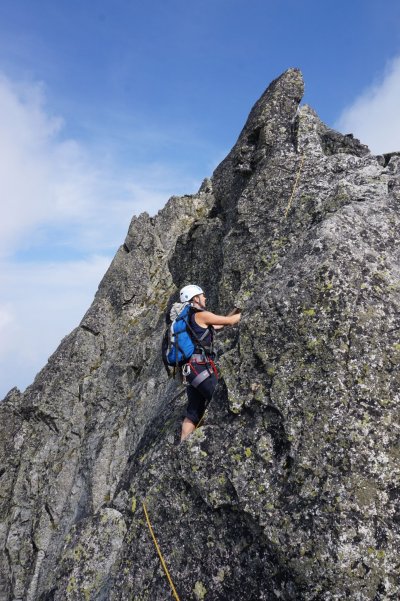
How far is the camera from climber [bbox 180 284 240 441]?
454 inches

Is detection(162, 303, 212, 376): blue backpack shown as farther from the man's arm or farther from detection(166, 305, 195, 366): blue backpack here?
the man's arm

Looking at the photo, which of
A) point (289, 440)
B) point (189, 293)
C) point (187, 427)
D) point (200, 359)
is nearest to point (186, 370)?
point (200, 359)

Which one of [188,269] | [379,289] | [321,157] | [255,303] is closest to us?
[379,289]

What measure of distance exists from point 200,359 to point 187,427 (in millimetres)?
1698

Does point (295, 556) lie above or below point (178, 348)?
below

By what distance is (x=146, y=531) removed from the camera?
10000 millimetres

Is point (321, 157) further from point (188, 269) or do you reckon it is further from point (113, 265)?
point (113, 265)

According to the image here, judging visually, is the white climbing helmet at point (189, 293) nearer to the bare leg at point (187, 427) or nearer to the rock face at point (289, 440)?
the rock face at point (289, 440)

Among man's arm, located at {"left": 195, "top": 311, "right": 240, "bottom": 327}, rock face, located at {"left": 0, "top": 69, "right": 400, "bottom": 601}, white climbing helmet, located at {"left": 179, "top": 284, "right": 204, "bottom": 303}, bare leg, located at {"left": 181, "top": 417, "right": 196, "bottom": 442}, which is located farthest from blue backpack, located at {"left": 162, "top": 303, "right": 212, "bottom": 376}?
bare leg, located at {"left": 181, "top": 417, "right": 196, "bottom": 442}

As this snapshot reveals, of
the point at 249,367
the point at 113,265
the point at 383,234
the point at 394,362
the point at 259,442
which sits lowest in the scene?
the point at 259,442

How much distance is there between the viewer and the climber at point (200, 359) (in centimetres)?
1153

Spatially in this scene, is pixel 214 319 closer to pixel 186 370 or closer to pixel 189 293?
pixel 189 293

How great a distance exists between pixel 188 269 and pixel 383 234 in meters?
15.0

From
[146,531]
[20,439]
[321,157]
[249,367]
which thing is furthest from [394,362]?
[20,439]
